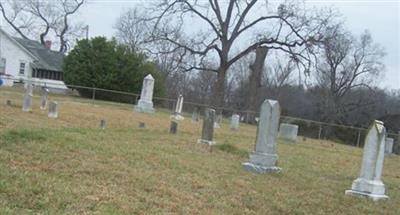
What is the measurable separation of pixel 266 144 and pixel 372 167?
7.47ft

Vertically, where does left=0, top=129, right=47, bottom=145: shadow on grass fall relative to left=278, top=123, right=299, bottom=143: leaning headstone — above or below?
below

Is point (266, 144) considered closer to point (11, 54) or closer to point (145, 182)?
point (145, 182)

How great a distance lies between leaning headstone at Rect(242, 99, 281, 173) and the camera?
11477 mm

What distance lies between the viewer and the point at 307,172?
1254 cm

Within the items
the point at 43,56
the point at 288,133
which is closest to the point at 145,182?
the point at 288,133

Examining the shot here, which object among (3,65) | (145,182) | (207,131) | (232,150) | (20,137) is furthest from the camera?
(3,65)

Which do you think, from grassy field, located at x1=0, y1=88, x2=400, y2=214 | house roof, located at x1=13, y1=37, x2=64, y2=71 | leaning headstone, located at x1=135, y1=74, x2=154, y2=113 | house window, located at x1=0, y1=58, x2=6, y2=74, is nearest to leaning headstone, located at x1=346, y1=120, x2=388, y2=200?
grassy field, located at x1=0, y1=88, x2=400, y2=214

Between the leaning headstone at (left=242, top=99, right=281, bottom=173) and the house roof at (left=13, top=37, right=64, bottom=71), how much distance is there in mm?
48391

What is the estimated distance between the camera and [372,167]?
10.4m

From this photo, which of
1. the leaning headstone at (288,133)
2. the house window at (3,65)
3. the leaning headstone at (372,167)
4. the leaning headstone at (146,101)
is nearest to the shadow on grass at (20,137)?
the leaning headstone at (372,167)

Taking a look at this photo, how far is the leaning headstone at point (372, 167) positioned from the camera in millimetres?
10250

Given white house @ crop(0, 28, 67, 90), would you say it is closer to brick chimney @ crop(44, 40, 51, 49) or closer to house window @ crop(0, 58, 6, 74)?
house window @ crop(0, 58, 6, 74)

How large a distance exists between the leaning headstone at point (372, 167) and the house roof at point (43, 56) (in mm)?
50506

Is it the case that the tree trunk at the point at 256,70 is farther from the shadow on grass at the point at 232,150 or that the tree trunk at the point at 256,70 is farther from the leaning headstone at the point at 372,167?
the leaning headstone at the point at 372,167
